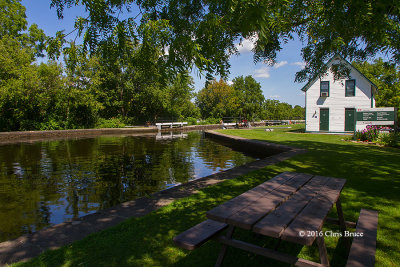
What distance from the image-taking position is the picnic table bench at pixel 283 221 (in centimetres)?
209

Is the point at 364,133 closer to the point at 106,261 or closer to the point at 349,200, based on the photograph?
the point at 349,200

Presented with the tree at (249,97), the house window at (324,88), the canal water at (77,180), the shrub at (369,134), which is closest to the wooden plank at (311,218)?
the canal water at (77,180)

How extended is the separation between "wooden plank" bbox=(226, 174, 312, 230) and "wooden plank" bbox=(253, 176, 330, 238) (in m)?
0.05

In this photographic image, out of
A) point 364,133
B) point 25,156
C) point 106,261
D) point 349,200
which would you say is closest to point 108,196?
point 106,261

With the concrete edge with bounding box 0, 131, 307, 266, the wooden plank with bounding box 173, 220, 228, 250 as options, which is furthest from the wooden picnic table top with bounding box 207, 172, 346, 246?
the concrete edge with bounding box 0, 131, 307, 266

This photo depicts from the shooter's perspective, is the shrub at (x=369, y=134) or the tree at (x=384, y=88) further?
the tree at (x=384, y=88)

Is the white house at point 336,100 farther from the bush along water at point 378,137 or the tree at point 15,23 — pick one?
the tree at point 15,23

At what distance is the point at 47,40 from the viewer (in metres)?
4.49

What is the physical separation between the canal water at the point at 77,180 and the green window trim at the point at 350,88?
1852cm

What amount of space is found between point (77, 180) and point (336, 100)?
24.9 m

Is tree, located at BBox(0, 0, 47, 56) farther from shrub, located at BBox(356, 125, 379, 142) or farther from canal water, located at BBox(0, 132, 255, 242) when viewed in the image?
shrub, located at BBox(356, 125, 379, 142)

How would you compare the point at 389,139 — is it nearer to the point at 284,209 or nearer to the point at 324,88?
the point at 324,88

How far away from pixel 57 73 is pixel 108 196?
24.6 metres

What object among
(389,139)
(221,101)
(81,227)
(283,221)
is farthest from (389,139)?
(221,101)
